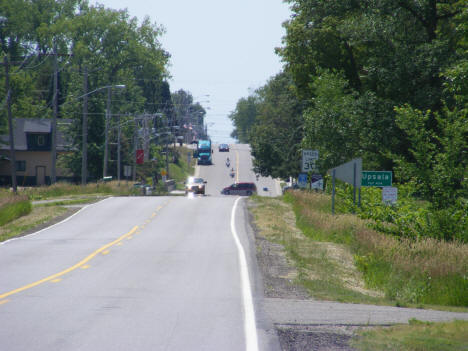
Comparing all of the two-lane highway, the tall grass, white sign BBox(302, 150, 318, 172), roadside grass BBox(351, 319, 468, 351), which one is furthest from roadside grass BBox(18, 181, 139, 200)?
roadside grass BBox(351, 319, 468, 351)

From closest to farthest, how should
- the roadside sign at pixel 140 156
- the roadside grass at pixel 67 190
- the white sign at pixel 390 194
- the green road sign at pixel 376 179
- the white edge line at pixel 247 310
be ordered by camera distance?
the white edge line at pixel 247 310, the white sign at pixel 390 194, the green road sign at pixel 376 179, the roadside grass at pixel 67 190, the roadside sign at pixel 140 156

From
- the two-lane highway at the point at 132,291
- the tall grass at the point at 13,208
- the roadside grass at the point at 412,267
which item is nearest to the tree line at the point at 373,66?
the roadside grass at the point at 412,267

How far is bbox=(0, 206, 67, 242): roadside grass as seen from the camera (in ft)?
93.2

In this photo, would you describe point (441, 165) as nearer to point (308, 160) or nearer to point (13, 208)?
point (308, 160)

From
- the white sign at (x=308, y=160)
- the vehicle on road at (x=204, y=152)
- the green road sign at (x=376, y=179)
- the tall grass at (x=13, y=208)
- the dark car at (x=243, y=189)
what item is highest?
the vehicle on road at (x=204, y=152)

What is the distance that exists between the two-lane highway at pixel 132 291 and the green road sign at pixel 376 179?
16.4ft

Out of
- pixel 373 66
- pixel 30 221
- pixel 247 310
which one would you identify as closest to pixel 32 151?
pixel 30 221

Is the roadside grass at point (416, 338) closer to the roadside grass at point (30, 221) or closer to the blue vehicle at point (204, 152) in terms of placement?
the roadside grass at point (30, 221)

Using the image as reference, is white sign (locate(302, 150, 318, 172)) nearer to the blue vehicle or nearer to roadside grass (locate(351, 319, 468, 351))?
roadside grass (locate(351, 319, 468, 351))

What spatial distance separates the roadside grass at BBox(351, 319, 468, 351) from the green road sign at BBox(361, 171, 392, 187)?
17096mm

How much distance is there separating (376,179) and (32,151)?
66.1 m

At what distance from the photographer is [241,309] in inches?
433

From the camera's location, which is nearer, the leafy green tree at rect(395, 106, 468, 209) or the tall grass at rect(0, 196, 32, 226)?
the leafy green tree at rect(395, 106, 468, 209)

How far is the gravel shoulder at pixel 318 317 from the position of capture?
884 centimetres
